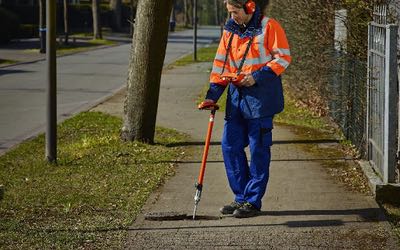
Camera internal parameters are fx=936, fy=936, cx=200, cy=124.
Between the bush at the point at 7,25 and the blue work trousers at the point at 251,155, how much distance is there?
38.1m

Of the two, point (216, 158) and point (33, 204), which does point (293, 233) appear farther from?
point (216, 158)

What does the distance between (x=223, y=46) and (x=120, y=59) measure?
3093 cm

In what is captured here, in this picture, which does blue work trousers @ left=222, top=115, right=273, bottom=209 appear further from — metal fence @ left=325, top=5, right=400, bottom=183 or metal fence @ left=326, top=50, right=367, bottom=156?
metal fence @ left=326, top=50, right=367, bottom=156

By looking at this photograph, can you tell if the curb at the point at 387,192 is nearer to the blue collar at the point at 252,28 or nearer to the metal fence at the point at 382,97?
the metal fence at the point at 382,97

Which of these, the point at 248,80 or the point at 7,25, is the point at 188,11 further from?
the point at 248,80

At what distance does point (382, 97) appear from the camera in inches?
339

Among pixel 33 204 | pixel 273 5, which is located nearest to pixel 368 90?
pixel 33 204

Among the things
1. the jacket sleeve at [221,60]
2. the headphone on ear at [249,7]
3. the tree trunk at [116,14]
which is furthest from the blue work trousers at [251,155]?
the tree trunk at [116,14]

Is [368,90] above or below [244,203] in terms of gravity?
above

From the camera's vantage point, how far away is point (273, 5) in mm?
20172

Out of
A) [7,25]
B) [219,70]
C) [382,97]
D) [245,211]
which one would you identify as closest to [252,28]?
[219,70]

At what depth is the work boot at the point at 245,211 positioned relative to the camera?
7.53 metres

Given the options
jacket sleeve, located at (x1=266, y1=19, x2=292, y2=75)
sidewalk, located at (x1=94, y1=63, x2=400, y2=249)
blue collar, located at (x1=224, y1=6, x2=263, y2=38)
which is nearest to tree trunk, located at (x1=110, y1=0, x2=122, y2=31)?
sidewalk, located at (x1=94, y1=63, x2=400, y2=249)

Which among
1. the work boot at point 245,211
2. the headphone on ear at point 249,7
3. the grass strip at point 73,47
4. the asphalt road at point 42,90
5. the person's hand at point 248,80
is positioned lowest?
the asphalt road at point 42,90
